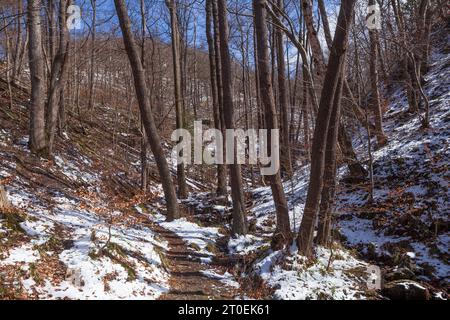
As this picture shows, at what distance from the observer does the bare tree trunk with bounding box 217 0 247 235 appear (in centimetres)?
848

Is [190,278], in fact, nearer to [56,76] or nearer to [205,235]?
[205,235]

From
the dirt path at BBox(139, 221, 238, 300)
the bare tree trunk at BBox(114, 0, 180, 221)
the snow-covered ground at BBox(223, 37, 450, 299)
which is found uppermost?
the bare tree trunk at BBox(114, 0, 180, 221)

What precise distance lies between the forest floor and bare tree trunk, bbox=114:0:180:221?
78 cm

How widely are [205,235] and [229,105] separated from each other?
11.0 feet

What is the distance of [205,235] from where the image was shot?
9.54m

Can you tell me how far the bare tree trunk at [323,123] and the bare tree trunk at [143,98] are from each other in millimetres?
4518

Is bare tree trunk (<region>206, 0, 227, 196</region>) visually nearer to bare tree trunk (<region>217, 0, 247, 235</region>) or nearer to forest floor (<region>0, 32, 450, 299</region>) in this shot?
forest floor (<region>0, 32, 450, 299</region>)

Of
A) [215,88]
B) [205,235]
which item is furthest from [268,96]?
[215,88]

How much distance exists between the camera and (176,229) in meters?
9.79

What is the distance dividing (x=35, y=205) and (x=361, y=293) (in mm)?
6495

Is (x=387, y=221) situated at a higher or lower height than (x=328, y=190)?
lower

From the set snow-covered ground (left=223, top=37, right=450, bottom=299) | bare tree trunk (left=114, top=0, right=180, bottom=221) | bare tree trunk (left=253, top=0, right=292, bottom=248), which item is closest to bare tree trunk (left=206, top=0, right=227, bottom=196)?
snow-covered ground (left=223, top=37, right=450, bottom=299)
